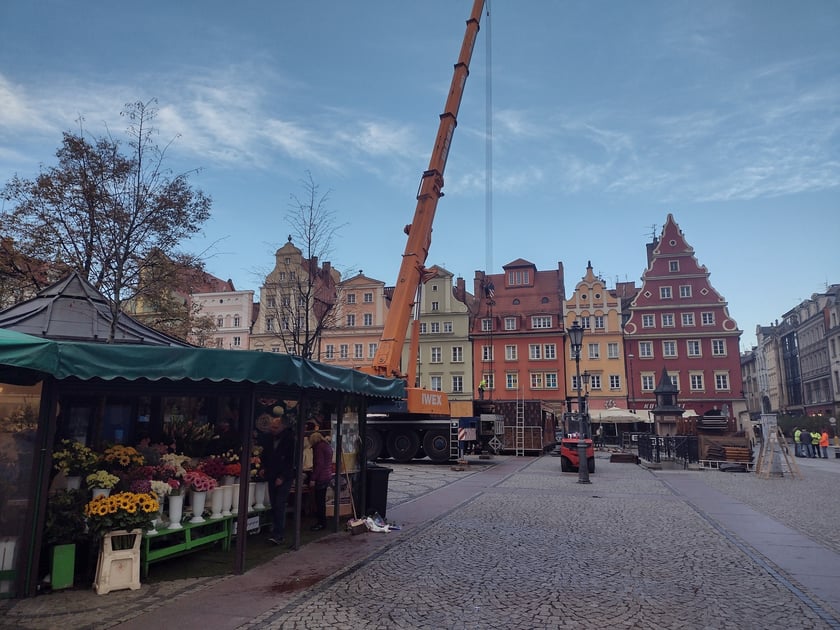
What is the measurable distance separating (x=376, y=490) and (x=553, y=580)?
455 cm

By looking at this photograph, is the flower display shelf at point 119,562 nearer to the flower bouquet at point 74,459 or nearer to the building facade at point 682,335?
the flower bouquet at point 74,459

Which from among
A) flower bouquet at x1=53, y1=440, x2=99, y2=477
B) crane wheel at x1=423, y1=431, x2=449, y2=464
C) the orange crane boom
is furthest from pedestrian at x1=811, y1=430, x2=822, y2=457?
flower bouquet at x1=53, y1=440, x2=99, y2=477

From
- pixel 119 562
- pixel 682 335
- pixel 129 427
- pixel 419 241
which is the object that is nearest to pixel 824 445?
pixel 682 335

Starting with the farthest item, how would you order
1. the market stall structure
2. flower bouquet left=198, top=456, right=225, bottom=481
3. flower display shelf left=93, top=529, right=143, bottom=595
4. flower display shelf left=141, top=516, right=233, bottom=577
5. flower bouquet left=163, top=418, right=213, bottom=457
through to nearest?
flower bouquet left=163, top=418, right=213, bottom=457, flower bouquet left=198, top=456, right=225, bottom=481, flower display shelf left=141, top=516, right=233, bottom=577, flower display shelf left=93, top=529, right=143, bottom=595, the market stall structure

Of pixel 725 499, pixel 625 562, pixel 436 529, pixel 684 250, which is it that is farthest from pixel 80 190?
pixel 684 250

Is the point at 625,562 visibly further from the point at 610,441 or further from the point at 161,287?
the point at 610,441

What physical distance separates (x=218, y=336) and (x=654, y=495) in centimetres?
5010

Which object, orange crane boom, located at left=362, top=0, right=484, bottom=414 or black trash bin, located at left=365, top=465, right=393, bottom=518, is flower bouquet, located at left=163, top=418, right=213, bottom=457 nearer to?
black trash bin, located at left=365, top=465, right=393, bottom=518

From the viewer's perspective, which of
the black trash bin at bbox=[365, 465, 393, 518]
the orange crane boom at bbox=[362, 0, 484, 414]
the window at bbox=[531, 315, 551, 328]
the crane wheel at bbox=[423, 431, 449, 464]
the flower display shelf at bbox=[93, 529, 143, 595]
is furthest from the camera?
the window at bbox=[531, 315, 551, 328]

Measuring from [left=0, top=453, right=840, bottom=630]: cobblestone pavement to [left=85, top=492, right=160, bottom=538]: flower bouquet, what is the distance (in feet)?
2.21

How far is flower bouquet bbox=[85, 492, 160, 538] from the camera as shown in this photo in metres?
6.48

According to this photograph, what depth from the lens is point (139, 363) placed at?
654 centimetres

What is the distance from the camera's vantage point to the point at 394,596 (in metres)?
6.48

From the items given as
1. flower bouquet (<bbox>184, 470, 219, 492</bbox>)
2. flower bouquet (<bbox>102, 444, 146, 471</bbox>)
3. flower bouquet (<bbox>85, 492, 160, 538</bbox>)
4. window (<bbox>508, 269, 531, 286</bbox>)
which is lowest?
flower bouquet (<bbox>85, 492, 160, 538</bbox>)
